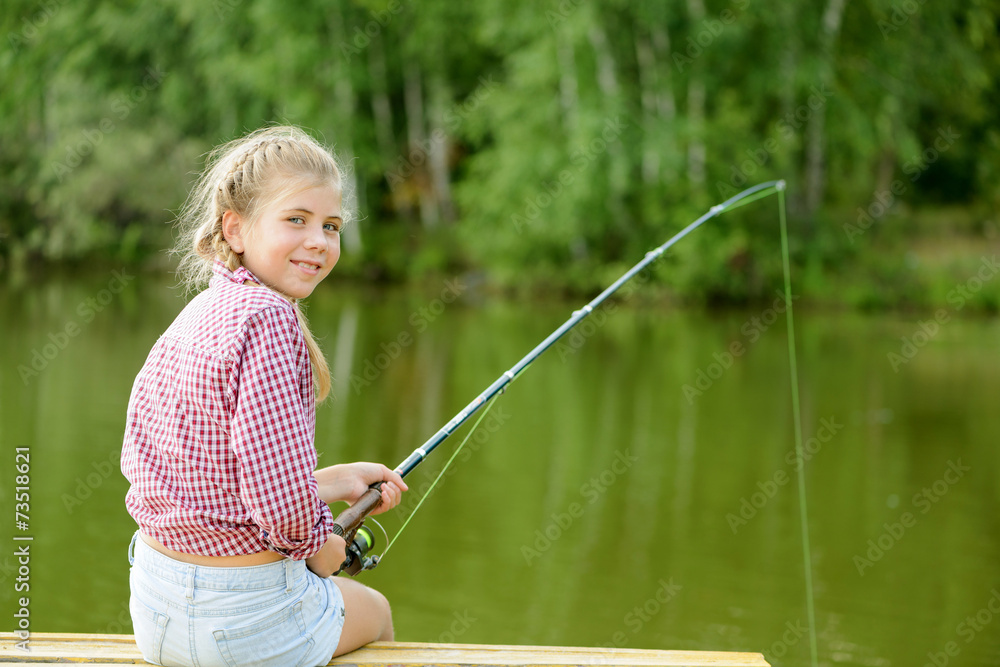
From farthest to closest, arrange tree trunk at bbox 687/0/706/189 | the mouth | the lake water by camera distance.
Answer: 1. tree trunk at bbox 687/0/706/189
2. the lake water
3. the mouth

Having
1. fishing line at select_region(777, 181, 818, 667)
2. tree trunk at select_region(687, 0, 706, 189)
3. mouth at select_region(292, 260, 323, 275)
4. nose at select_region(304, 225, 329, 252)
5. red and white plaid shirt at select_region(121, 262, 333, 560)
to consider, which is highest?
tree trunk at select_region(687, 0, 706, 189)

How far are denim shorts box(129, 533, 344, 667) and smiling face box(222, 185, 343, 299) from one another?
17.9 inches

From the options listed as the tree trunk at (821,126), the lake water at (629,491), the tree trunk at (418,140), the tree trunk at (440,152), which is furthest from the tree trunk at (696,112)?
the tree trunk at (418,140)

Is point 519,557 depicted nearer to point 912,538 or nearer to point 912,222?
point 912,538

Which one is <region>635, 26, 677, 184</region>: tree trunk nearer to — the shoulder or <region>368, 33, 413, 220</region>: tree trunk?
<region>368, 33, 413, 220</region>: tree trunk

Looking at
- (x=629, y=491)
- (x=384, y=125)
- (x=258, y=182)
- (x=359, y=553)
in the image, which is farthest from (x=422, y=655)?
(x=384, y=125)

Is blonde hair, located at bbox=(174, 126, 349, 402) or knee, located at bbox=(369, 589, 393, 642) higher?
blonde hair, located at bbox=(174, 126, 349, 402)

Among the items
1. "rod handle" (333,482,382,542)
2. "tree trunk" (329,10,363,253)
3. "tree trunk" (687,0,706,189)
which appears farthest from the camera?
"tree trunk" (329,10,363,253)

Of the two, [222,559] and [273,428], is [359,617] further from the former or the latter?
[273,428]

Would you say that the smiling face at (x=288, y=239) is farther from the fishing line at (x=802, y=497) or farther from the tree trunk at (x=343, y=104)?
the tree trunk at (x=343, y=104)

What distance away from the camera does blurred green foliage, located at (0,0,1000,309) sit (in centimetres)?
1534

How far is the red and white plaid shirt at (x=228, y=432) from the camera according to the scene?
1584 mm

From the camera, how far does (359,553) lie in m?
2.07

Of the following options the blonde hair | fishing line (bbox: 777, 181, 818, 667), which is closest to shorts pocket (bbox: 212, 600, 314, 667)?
the blonde hair
